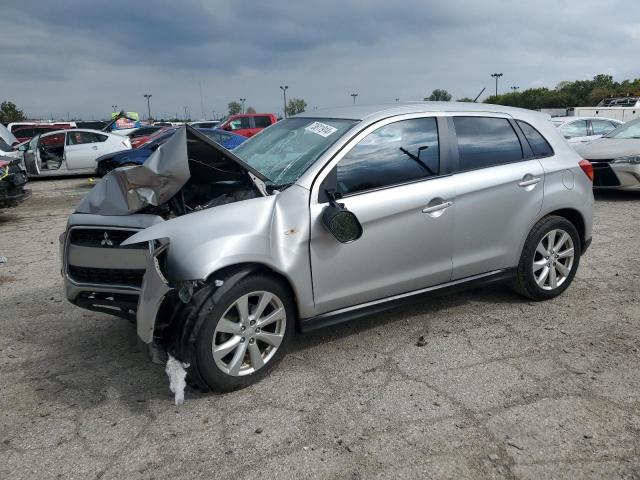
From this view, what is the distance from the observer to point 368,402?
302cm

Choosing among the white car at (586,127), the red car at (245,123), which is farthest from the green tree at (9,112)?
the white car at (586,127)

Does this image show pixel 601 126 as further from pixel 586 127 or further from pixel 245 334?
pixel 245 334

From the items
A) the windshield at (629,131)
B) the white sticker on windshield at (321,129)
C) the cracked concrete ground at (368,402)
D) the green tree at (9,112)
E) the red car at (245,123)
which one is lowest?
the cracked concrete ground at (368,402)

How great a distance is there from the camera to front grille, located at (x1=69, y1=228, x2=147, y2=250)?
335cm

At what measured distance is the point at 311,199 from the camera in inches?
129

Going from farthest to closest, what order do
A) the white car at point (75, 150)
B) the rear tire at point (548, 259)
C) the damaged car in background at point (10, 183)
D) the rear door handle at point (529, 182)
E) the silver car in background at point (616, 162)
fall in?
the white car at point (75, 150), the silver car in background at point (616, 162), the damaged car in background at point (10, 183), the rear tire at point (548, 259), the rear door handle at point (529, 182)

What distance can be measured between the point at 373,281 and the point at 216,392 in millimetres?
1208

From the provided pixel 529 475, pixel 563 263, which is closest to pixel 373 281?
pixel 529 475

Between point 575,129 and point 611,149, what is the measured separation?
147 inches

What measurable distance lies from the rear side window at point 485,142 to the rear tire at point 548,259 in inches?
24.8

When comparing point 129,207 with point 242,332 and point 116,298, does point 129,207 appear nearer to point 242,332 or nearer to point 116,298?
point 116,298

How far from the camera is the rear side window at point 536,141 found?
14.1ft

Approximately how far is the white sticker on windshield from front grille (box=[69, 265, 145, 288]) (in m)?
1.54

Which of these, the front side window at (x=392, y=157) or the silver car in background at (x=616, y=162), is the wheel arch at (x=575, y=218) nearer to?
the front side window at (x=392, y=157)
